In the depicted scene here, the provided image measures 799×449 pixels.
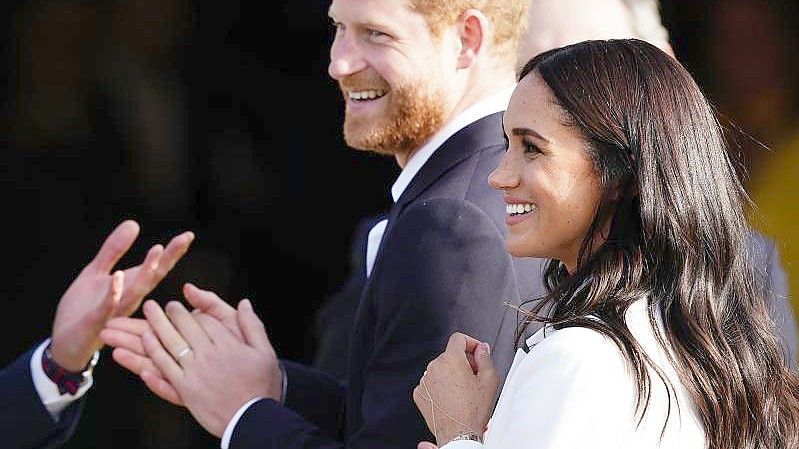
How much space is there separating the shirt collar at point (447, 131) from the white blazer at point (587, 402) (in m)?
0.82

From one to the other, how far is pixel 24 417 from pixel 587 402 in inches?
65.4

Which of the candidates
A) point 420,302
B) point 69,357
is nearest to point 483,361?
point 420,302

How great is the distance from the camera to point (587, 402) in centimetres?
166

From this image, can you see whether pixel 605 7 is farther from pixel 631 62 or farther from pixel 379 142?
pixel 631 62

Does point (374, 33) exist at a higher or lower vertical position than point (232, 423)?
higher

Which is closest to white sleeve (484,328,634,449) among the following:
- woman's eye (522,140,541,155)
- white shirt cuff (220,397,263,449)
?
woman's eye (522,140,541,155)

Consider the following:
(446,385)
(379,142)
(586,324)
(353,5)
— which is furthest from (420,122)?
(586,324)

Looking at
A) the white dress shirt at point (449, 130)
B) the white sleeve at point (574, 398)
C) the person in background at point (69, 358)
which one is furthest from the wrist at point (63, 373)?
the white sleeve at point (574, 398)

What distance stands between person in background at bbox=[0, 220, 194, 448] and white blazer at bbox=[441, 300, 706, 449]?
1354 mm

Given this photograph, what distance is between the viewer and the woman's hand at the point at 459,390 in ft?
6.45

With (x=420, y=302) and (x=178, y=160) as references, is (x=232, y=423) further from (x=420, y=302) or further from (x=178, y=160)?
(x=178, y=160)

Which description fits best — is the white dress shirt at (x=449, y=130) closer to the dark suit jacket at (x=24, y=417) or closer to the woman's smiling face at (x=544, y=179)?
the woman's smiling face at (x=544, y=179)

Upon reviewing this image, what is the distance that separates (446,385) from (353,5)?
0.83m

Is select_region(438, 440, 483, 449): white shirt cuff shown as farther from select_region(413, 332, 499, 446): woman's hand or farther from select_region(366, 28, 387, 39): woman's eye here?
select_region(366, 28, 387, 39): woman's eye
